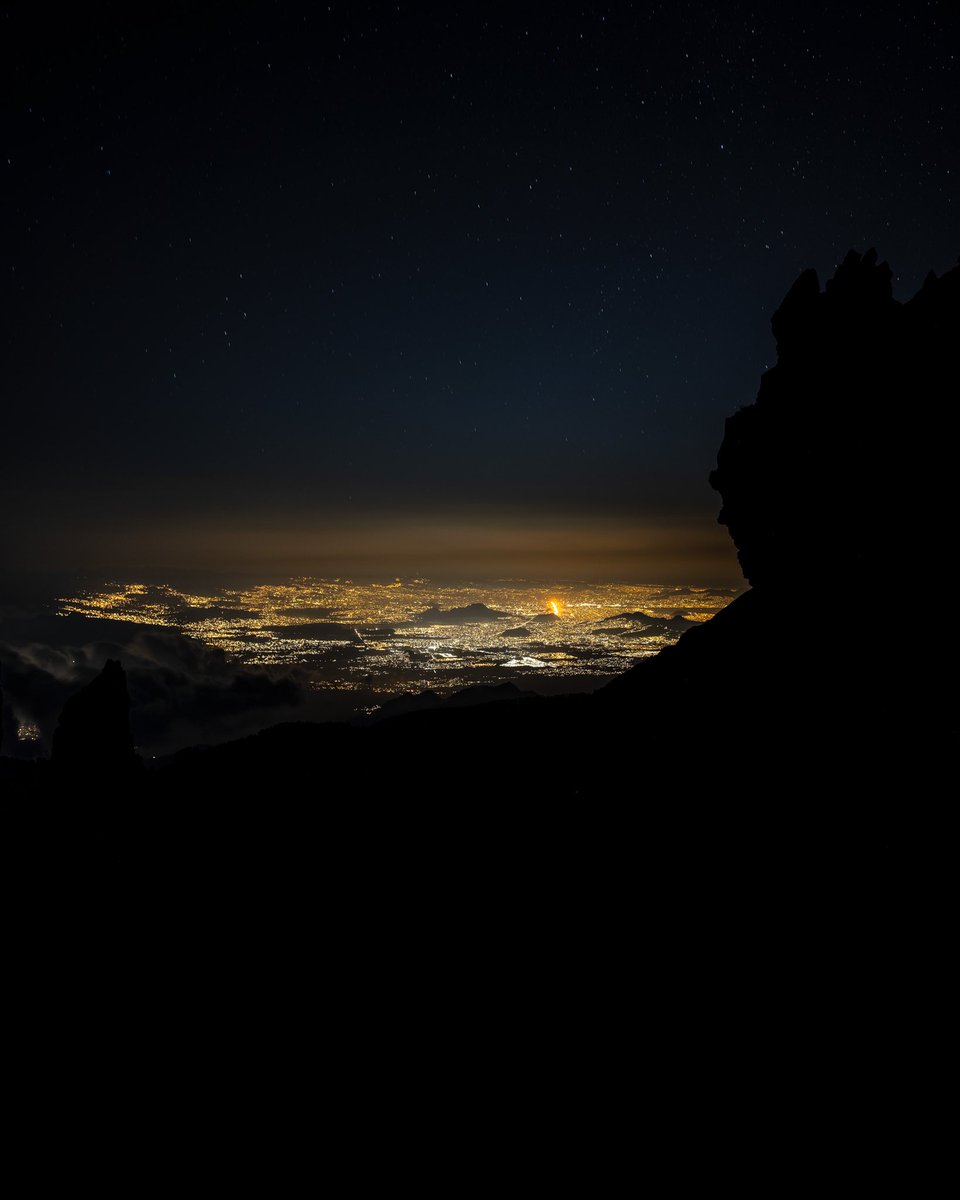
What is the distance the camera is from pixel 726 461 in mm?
32469

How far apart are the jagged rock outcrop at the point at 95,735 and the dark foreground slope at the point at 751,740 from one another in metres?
6.80

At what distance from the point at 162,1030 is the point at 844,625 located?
2868 cm

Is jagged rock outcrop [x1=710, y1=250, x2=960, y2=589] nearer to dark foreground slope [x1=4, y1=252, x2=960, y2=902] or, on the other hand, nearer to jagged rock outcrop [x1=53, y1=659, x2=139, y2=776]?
dark foreground slope [x1=4, y1=252, x2=960, y2=902]

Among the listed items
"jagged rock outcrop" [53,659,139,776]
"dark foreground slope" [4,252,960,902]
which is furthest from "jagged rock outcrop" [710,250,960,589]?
"jagged rock outcrop" [53,659,139,776]

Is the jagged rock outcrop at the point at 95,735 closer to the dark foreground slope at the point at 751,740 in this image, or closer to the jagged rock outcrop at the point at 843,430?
the dark foreground slope at the point at 751,740

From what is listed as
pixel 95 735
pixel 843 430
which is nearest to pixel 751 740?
pixel 843 430

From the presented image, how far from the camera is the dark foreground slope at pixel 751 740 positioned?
63.0ft

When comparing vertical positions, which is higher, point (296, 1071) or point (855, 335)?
point (855, 335)

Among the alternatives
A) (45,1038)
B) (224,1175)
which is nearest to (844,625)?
(224,1175)

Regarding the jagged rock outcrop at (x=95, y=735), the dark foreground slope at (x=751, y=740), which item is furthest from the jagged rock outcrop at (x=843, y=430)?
the jagged rock outcrop at (x=95, y=735)

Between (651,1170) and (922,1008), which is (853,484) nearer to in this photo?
(922,1008)

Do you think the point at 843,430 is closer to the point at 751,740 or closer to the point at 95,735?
the point at 751,740

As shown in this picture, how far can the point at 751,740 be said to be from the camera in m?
22.7

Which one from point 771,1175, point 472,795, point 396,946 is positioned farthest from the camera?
point 472,795
